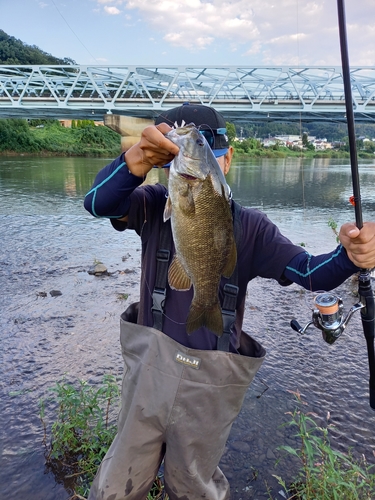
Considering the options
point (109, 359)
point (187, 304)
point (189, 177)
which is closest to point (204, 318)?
point (187, 304)

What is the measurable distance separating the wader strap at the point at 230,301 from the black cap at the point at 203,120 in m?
0.40

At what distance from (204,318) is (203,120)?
1127 millimetres

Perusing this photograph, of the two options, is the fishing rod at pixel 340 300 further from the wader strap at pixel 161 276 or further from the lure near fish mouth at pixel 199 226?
the wader strap at pixel 161 276

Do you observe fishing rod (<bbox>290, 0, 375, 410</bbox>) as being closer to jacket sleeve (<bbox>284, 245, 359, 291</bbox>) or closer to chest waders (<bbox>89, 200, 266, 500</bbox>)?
jacket sleeve (<bbox>284, 245, 359, 291</bbox>)

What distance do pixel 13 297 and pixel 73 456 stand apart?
3491mm

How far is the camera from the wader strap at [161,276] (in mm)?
2146

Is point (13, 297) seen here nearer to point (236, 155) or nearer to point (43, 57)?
point (236, 155)

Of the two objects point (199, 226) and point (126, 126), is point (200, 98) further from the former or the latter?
point (199, 226)

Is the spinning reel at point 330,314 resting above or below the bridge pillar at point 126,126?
below

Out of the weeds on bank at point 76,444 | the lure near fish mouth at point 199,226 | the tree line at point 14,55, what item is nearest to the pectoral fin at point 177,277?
the lure near fish mouth at point 199,226

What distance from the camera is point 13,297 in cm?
586

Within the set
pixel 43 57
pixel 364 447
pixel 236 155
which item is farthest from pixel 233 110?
pixel 43 57

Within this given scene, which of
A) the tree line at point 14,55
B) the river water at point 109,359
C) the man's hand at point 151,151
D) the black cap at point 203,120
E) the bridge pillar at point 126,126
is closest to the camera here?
the man's hand at point 151,151

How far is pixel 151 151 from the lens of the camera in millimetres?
1852
